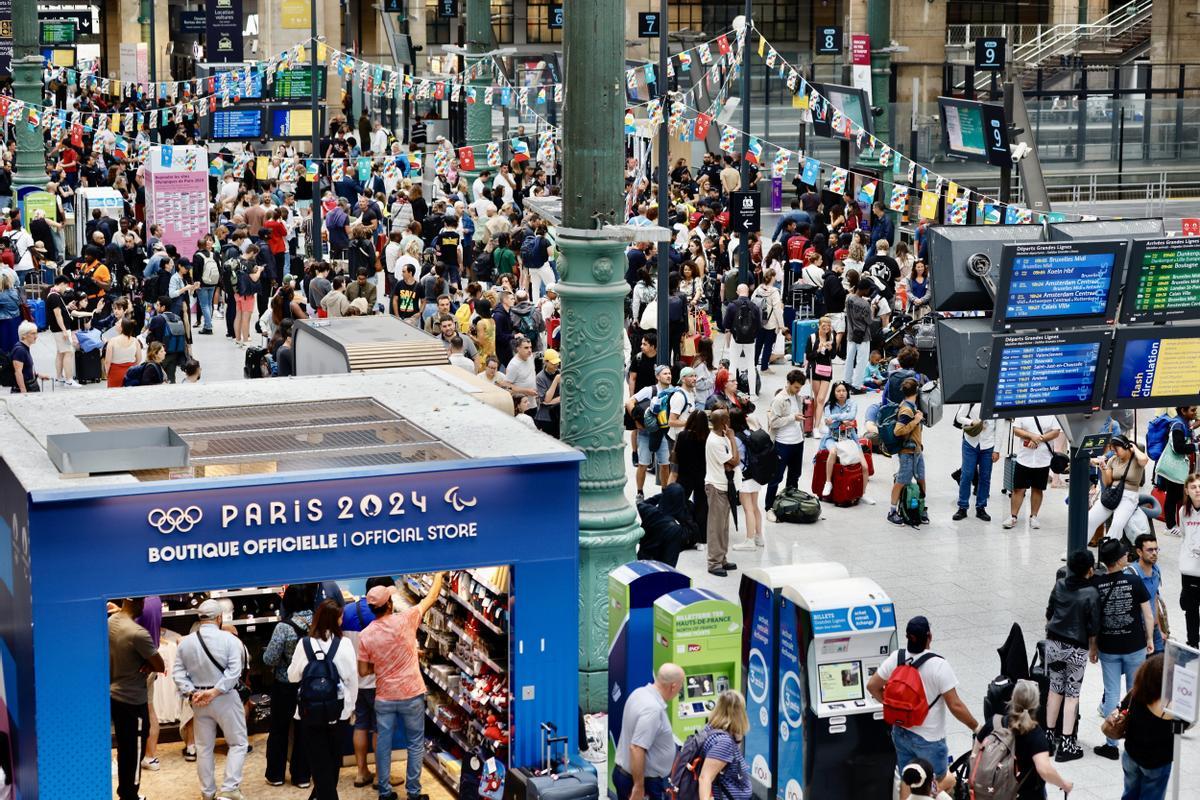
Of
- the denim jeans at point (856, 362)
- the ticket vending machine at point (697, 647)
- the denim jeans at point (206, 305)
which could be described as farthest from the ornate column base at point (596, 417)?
the denim jeans at point (206, 305)

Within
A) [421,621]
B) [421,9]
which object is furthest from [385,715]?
[421,9]

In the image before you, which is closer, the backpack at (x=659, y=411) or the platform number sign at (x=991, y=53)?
the backpack at (x=659, y=411)

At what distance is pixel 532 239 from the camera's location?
95.8 feet

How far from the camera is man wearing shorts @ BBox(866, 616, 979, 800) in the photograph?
439 inches

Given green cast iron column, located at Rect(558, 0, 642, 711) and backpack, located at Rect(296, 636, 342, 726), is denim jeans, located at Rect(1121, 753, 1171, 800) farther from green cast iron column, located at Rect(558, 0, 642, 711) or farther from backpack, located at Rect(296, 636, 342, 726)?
backpack, located at Rect(296, 636, 342, 726)

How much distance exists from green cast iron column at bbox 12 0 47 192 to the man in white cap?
25180mm

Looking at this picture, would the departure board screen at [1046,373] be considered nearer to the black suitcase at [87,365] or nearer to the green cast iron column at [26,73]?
the black suitcase at [87,365]

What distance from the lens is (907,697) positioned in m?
11.1

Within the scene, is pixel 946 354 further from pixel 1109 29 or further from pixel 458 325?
pixel 1109 29

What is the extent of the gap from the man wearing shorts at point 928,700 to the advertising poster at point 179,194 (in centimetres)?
2250

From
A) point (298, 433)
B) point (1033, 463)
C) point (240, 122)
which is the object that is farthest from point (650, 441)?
point (240, 122)

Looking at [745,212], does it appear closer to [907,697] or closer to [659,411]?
[659,411]

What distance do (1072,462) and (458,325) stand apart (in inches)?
443

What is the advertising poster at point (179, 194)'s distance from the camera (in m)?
31.4
